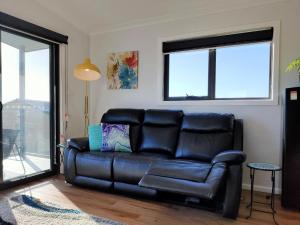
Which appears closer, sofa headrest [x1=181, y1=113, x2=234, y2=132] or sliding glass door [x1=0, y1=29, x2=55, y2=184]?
sofa headrest [x1=181, y1=113, x2=234, y2=132]

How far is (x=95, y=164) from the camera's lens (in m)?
2.67

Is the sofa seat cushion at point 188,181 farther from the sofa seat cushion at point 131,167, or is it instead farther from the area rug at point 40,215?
the area rug at point 40,215

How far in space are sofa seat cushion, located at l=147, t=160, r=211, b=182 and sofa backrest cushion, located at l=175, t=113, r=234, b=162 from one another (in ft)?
1.36

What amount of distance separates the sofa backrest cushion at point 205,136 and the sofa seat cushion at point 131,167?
0.33m

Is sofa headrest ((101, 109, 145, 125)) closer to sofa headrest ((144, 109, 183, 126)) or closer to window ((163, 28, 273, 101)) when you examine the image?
sofa headrest ((144, 109, 183, 126))

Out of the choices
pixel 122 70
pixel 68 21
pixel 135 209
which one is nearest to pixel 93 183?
pixel 135 209

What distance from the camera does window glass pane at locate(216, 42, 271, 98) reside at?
2.91 metres

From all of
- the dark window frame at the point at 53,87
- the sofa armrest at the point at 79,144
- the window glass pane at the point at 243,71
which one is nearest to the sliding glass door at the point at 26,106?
the dark window frame at the point at 53,87

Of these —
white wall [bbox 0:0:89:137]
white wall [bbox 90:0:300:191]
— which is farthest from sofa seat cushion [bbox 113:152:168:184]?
white wall [bbox 0:0:89:137]

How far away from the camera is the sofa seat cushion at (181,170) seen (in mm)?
2006

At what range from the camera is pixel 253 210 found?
229cm

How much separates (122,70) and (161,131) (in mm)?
Answer: 1317

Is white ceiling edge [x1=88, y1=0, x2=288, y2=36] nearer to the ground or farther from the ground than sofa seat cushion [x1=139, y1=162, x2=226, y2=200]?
farther from the ground

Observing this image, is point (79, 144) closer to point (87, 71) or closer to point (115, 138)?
point (115, 138)
